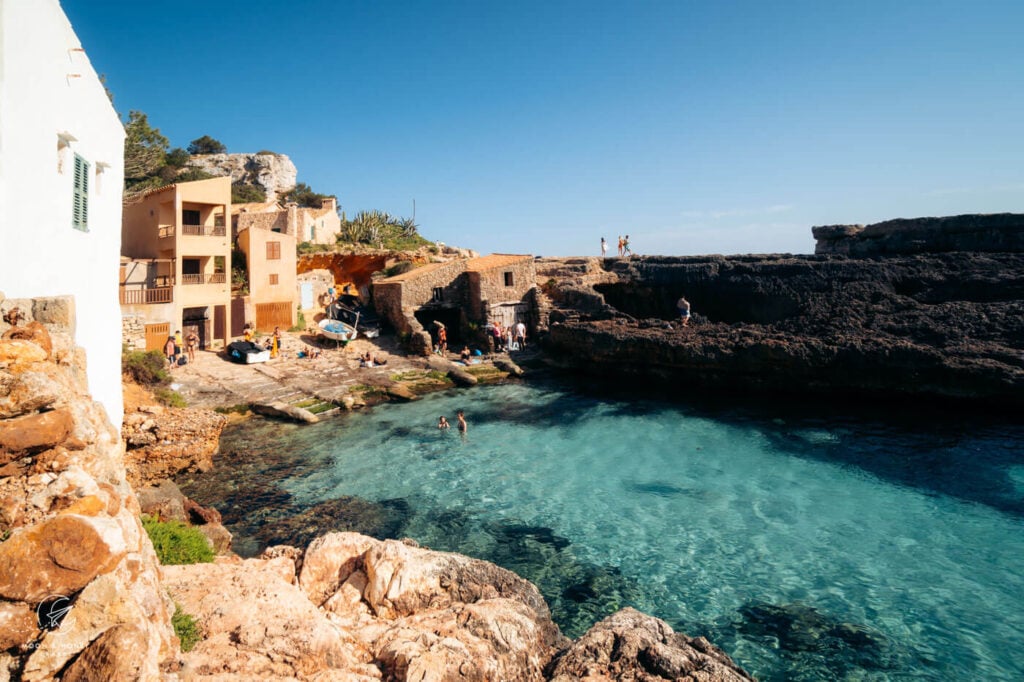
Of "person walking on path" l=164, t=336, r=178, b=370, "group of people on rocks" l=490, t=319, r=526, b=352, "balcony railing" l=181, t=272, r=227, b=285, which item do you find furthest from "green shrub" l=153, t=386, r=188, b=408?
"group of people on rocks" l=490, t=319, r=526, b=352

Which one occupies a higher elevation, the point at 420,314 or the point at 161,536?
the point at 420,314

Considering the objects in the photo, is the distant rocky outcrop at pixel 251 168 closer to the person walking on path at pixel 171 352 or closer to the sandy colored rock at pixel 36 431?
the person walking on path at pixel 171 352

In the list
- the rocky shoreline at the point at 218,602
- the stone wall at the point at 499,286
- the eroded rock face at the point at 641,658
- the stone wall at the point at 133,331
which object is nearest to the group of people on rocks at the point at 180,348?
the stone wall at the point at 133,331

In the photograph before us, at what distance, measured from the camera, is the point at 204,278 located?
1078 inches

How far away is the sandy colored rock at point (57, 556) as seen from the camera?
4141 millimetres

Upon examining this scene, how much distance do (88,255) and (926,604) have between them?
15956 mm

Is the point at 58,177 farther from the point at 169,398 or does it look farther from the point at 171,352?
the point at 171,352

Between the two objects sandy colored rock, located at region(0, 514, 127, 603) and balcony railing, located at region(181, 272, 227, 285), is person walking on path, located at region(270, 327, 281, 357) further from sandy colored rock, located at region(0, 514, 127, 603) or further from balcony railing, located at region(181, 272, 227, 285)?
sandy colored rock, located at region(0, 514, 127, 603)

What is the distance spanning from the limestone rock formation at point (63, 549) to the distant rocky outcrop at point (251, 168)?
58.9m

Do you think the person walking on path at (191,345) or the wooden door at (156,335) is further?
the person walking on path at (191,345)

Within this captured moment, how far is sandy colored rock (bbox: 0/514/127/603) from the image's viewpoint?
4.14 metres

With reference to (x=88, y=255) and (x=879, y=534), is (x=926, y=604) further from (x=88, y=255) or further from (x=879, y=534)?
(x=88, y=255)

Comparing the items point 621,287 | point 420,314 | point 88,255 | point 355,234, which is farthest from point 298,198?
point 88,255

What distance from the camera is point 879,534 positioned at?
496 inches
